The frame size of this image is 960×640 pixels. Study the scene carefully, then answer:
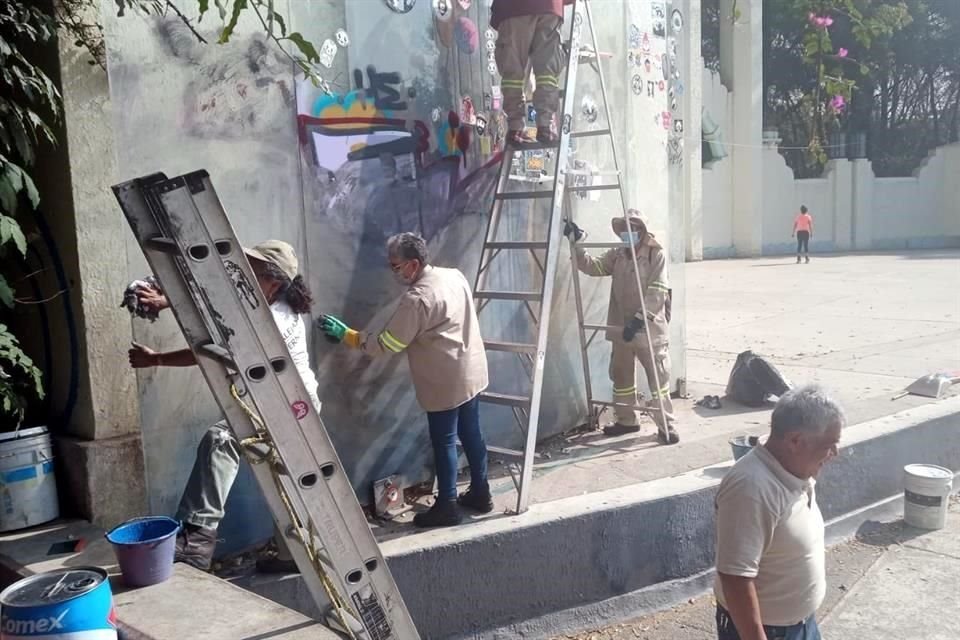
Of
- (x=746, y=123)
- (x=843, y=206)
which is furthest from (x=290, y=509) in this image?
(x=843, y=206)

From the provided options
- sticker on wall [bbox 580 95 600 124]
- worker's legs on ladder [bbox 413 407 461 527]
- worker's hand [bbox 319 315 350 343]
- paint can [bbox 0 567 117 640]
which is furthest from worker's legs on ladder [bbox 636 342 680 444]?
paint can [bbox 0 567 117 640]

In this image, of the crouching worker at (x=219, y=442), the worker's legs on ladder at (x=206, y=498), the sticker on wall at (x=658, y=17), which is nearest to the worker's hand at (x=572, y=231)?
the sticker on wall at (x=658, y=17)

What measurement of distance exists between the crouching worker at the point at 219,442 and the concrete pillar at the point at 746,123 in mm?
23588

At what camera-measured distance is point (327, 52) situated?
4.67 meters

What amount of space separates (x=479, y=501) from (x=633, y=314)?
213cm

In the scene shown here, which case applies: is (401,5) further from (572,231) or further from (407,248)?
(572,231)

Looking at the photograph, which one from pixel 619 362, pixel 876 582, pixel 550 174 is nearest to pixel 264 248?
pixel 550 174

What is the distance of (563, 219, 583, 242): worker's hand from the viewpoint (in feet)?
19.8

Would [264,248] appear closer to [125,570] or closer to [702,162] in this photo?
[125,570]

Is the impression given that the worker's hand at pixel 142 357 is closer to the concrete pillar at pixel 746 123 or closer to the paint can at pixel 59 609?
the paint can at pixel 59 609

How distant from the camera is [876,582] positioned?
503 centimetres

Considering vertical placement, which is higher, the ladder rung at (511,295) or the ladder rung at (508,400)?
the ladder rung at (511,295)

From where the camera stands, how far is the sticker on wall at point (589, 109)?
6417 millimetres

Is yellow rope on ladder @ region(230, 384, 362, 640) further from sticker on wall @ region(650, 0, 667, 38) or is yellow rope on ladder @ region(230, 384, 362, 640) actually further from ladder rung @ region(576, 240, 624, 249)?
sticker on wall @ region(650, 0, 667, 38)
